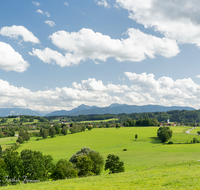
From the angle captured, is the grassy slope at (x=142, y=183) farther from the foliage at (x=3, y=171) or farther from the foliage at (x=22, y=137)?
the foliage at (x=22, y=137)

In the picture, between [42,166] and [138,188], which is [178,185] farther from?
[42,166]

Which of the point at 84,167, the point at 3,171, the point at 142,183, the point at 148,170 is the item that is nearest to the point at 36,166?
the point at 3,171

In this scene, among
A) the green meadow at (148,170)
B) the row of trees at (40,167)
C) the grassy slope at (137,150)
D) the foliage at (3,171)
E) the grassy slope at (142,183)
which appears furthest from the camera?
the grassy slope at (137,150)

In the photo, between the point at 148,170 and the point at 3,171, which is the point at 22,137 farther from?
the point at 148,170

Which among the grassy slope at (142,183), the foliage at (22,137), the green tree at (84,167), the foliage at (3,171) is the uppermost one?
the grassy slope at (142,183)

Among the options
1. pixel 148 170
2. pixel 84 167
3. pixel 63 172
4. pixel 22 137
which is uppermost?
pixel 148 170

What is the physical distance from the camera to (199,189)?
20.7 m

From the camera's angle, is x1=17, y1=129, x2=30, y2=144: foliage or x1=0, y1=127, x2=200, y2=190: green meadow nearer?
x1=0, y1=127, x2=200, y2=190: green meadow

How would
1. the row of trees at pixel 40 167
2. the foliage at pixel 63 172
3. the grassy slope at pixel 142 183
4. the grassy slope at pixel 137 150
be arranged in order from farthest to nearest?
the grassy slope at pixel 137 150 < the row of trees at pixel 40 167 < the foliage at pixel 63 172 < the grassy slope at pixel 142 183

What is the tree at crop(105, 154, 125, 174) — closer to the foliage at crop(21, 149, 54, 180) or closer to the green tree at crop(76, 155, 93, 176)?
A: the green tree at crop(76, 155, 93, 176)

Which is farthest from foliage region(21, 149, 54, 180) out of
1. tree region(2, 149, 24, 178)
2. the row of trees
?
tree region(2, 149, 24, 178)

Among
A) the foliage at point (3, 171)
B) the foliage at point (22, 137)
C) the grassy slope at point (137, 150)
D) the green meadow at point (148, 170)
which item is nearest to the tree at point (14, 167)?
the foliage at point (3, 171)

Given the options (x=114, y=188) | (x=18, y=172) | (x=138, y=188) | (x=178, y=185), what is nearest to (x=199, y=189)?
Result: (x=178, y=185)

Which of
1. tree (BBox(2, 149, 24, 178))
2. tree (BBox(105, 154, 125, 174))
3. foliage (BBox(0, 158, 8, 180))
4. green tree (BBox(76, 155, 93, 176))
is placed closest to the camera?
foliage (BBox(0, 158, 8, 180))
